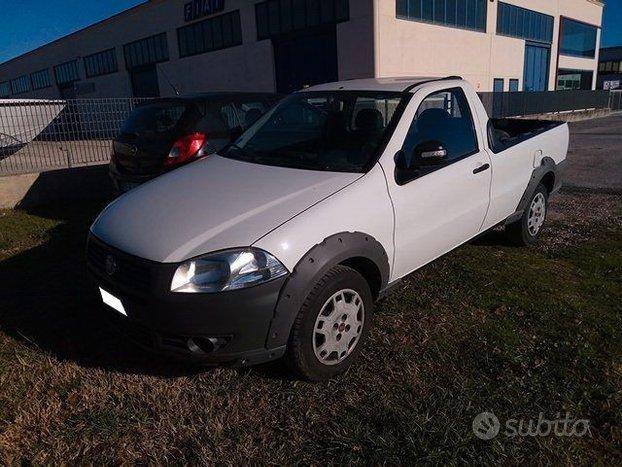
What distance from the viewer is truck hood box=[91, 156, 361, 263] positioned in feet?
7.96

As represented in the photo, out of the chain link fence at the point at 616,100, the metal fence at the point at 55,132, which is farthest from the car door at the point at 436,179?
the chain link fence at the point at 616,100

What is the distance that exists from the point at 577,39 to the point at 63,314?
1701 inches

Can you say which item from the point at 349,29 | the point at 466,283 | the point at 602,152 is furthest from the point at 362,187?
the point at 349,29

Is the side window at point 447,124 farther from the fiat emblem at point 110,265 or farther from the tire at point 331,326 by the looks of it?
the fiat emblem at point 110,265

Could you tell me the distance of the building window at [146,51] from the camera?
2991 centimetres

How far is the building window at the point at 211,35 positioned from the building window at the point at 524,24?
A: 48.7 feet

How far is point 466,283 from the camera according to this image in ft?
13.3

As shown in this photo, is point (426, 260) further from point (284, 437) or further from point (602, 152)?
point (602, 152)

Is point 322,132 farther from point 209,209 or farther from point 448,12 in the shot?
point 448,12

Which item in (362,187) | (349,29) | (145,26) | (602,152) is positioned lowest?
(602,152)

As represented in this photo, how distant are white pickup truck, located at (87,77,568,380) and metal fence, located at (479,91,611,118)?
65.8ft

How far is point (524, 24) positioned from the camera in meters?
29.0

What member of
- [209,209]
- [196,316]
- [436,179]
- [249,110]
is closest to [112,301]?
[196,316]

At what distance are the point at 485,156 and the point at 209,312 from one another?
2.71 m
